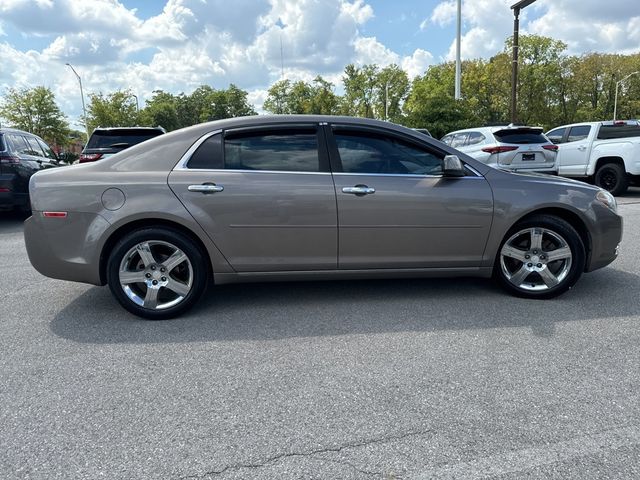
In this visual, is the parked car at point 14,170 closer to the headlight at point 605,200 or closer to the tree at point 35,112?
the headlight at point 605,200

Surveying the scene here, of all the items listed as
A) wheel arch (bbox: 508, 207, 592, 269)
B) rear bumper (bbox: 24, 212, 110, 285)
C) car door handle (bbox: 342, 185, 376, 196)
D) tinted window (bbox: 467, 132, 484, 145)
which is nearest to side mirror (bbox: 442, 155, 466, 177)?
car door handle (bbox: 342, 185, 376, 196)

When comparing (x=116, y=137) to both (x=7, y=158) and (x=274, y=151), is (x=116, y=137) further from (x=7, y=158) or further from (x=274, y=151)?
(x=274, y=151)

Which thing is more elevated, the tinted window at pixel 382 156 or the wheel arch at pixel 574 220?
the tinted window at pixel 382 156

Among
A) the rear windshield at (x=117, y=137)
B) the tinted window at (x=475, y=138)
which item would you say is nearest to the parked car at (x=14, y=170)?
the rear windshield at (x=117, y=137)

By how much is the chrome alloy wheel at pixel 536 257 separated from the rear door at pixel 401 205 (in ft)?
1.06

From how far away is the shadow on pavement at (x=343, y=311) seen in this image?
11.6 ft

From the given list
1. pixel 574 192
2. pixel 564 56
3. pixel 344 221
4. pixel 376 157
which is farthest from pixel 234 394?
pixel 564 56

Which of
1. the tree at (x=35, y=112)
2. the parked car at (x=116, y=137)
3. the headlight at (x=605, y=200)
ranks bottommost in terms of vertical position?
the headlight at (x=605, y=200)

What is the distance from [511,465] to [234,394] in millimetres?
1453

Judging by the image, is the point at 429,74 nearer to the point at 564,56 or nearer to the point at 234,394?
the point at 564,56

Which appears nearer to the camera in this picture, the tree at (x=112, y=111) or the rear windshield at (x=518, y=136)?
the rear windshield at (x=518, y=136)

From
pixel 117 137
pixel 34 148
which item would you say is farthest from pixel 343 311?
pixel 34 148

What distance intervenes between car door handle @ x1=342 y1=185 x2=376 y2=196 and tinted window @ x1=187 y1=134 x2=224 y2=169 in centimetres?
103

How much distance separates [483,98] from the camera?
163 ft
